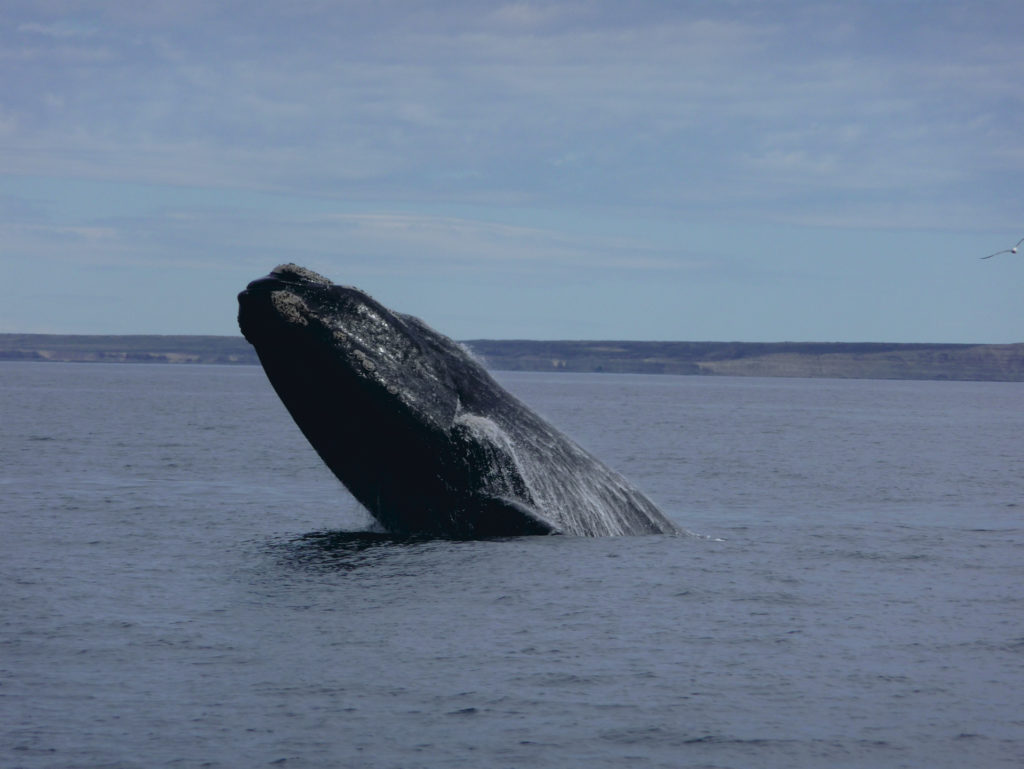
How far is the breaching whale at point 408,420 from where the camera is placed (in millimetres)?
11734

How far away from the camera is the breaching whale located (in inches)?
462

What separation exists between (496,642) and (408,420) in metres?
2.66

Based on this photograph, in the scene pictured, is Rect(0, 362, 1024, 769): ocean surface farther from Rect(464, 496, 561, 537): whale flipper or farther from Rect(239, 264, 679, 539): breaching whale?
Rect(239, 264, 679, 539): breaching whale

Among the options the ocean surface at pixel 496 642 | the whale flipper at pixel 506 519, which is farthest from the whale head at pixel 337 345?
the ocean surface at pixel 496 642

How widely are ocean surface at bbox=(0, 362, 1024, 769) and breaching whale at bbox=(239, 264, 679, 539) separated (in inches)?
18.6

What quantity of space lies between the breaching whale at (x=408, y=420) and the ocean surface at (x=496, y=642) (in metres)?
0.47

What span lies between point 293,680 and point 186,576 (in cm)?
437

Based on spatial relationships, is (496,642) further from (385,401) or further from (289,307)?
(289,307)

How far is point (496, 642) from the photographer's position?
10258 millimetres

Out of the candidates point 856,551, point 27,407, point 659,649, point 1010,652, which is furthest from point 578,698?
point 27,407

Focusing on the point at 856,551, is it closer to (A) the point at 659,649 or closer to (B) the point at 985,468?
(A) the point at 659,649

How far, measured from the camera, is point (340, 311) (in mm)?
11891

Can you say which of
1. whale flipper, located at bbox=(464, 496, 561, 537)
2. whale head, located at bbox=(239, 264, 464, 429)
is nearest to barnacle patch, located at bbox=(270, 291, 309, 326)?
whale head, located at bbox=(239, 264, 464, 429)

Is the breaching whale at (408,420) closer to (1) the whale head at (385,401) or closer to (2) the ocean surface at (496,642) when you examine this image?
(1) the whale head at (385,401)
